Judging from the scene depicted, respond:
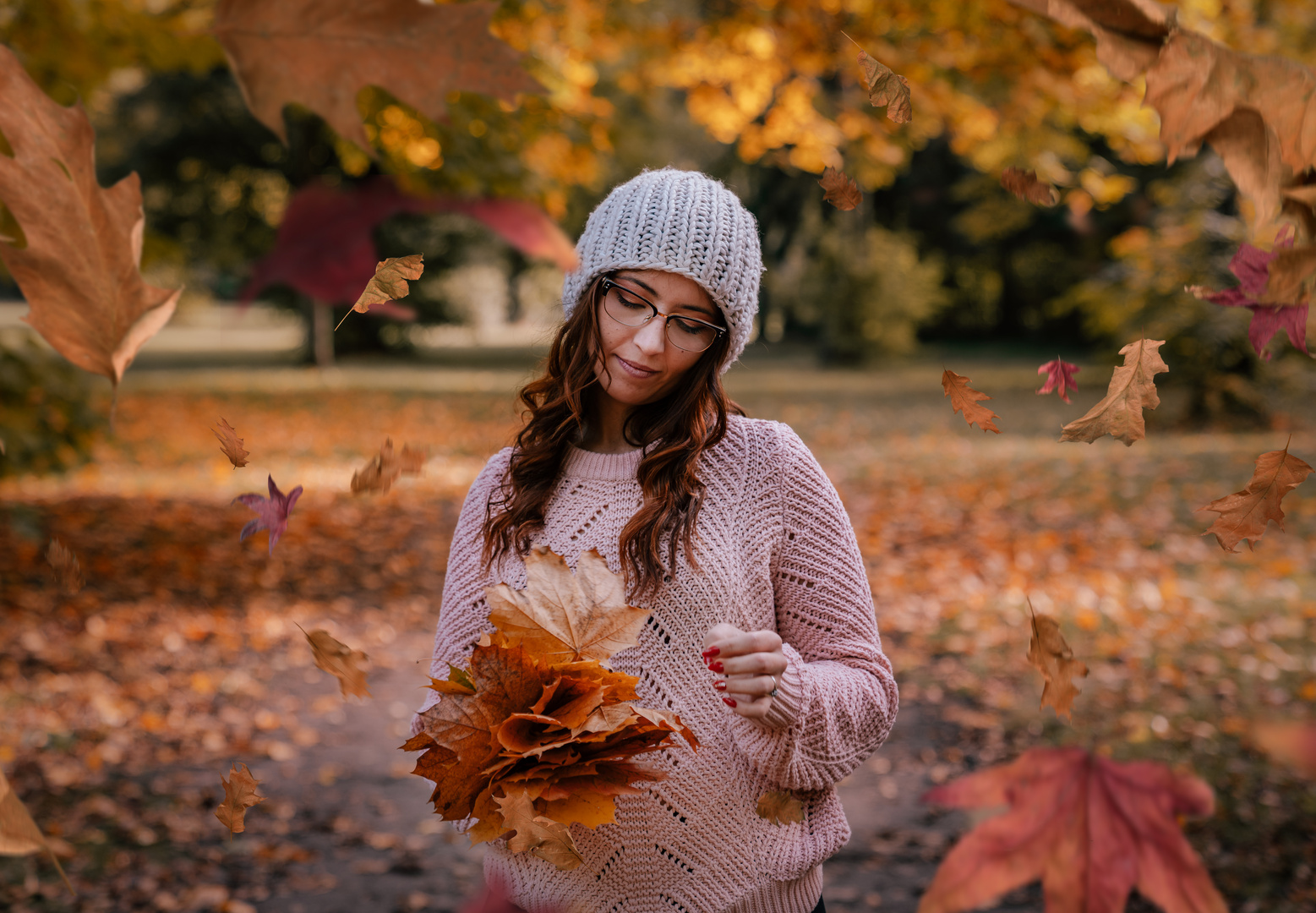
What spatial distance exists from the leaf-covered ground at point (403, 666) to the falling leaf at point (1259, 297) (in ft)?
4.31

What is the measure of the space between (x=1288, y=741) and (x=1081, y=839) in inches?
5.0

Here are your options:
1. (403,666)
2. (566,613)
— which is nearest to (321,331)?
(403,666)

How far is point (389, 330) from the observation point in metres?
25.4

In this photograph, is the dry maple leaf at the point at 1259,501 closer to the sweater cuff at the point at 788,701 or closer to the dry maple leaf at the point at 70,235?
the dry maple leaf at the point at 70,235

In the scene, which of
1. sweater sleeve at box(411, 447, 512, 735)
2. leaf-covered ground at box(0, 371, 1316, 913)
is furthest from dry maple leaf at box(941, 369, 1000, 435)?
leaf-covered ground at box(0, 371, 1316, 913)

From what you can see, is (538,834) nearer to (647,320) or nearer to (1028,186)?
(1028,186)

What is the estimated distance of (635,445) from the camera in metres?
1.56

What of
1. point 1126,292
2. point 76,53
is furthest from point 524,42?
point 1126,292

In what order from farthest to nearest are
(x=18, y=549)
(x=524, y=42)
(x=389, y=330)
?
1. (x=389, y=330)
2. (x=18, y=549)
3. (x=524, y=42)

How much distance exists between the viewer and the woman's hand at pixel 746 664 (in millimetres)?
994

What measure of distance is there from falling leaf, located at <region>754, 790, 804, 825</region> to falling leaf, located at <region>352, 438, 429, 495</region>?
2.17 feet

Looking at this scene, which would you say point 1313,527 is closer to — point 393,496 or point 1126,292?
point 1126,292

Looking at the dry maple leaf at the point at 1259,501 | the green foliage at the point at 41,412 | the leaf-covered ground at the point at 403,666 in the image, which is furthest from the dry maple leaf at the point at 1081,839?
the green foliage at the point at 41,412

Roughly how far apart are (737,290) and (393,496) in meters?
7.89
